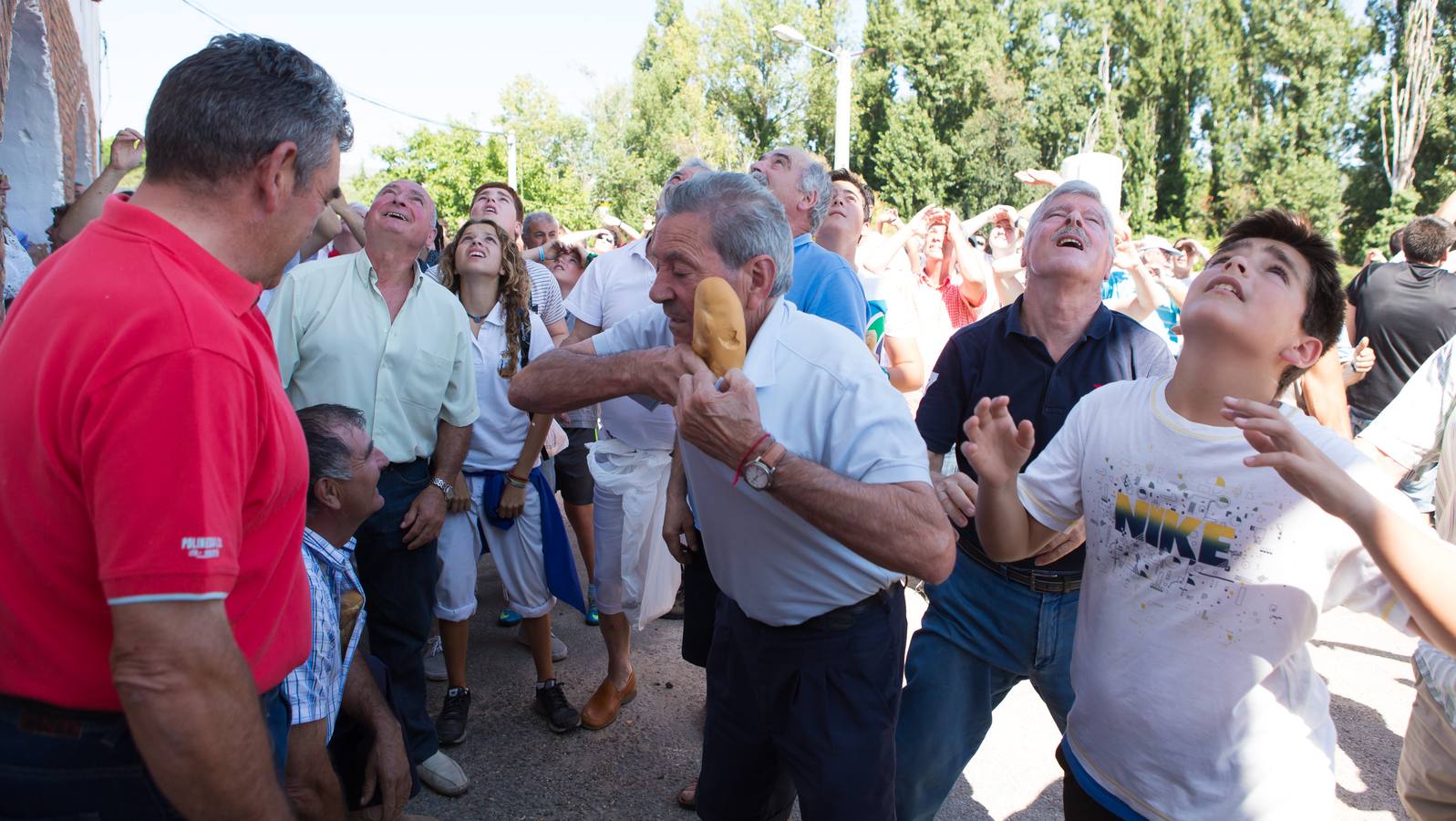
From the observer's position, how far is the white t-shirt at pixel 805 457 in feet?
6.16

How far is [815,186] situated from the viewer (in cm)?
347

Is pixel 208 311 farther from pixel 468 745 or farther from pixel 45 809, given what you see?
pixel 468 745

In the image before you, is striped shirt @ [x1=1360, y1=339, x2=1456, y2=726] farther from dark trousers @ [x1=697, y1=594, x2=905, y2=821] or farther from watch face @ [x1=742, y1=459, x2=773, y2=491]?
watch face @ [x1=742, y1=459, x2=773, y2=491]

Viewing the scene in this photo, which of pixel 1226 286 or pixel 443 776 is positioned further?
pixel 443 776

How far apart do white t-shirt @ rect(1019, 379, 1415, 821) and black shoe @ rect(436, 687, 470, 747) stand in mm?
2623

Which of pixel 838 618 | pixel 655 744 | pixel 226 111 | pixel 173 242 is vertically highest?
pixel 226 111

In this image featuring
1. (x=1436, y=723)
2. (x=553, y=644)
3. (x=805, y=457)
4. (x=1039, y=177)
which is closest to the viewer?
(x=805, y=457)

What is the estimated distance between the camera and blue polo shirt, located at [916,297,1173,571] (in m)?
2.64

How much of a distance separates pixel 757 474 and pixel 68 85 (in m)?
9.14

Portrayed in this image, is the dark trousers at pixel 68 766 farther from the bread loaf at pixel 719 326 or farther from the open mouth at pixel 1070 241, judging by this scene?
the open mouth at pixel 1070 241

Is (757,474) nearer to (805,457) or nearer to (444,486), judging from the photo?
(805,457)

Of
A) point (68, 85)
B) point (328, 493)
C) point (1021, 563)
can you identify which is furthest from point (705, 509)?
point (68, 85)

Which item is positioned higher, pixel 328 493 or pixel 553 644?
pixel 328 493

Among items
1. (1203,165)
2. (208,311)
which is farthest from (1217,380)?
(1203,165)
